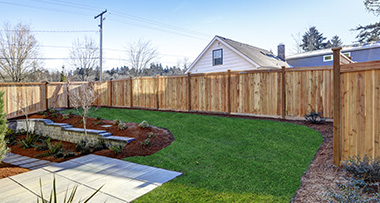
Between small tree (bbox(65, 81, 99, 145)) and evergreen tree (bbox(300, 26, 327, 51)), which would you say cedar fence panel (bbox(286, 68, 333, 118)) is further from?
evergreen tree (bbox(300, 26, 327, 51))

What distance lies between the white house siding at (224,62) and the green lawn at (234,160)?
26.1 feet

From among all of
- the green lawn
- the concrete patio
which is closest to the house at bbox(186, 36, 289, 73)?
the green lawn

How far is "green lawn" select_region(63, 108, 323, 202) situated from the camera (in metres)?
3.00

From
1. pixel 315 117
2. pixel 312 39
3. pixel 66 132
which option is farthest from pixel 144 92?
pixel 312 39

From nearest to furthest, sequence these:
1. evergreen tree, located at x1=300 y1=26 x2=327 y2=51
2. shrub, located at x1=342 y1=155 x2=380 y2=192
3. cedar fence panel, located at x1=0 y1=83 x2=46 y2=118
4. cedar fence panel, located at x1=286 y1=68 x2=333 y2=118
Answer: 1. shrub, located at x1=342 y1=155 x2=380 y2=192
2. cedar fence panel, located at x1=286 y1=68 x2=333 y2=118
3. cedar fence panel, located at x1=0 y1=83 x2=46 y2=118
4. evergreen tree, located at x1=300 y1=26 x2=327 y2=51

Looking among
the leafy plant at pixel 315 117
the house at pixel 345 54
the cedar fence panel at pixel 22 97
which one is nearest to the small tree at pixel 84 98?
the cedar fence panel at pixel 22 97

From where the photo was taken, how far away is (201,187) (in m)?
3.21

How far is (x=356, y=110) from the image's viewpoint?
3463 mm

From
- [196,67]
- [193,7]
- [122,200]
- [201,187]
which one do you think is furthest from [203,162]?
[196,67]

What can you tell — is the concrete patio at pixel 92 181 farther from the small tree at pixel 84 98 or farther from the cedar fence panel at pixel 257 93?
the cedar fence panel at pixel 257 93

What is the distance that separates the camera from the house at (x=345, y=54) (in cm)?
1647

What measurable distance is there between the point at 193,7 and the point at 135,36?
49.7 ft

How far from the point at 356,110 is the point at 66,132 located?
338 inches

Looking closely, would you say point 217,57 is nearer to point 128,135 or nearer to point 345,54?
point 345,54
